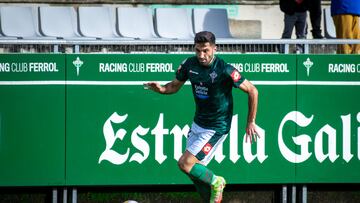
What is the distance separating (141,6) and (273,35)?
2.49m

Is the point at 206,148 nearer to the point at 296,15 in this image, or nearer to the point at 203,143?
the point at 203,143

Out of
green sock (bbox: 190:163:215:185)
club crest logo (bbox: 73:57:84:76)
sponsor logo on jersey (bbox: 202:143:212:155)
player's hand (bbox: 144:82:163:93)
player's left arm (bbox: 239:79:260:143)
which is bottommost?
green sock (bbox: 190:163:215:185)

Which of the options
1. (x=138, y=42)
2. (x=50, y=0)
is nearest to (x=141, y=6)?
(x=50, y=0)

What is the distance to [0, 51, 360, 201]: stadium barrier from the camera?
12594 mm

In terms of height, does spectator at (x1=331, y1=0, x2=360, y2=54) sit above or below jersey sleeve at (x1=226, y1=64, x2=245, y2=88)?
above

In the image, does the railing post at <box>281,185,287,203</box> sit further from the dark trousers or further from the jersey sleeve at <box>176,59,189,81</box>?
the dark trousers

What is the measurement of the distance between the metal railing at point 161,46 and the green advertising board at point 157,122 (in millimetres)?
154

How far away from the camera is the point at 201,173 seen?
37.4 ft

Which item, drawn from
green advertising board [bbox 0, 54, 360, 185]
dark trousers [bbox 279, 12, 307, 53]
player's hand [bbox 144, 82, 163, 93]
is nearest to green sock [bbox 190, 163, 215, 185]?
player's hand [bbox 144, 82, 163, 93]

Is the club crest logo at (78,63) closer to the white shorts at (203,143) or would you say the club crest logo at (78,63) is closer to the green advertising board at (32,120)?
the green advertising board at (32,120)

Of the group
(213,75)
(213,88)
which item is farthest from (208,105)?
(213,75)

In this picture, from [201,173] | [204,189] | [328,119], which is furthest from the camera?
[328,119]

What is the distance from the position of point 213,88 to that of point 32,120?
2.53 metres

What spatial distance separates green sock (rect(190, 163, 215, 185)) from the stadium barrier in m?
1.45
